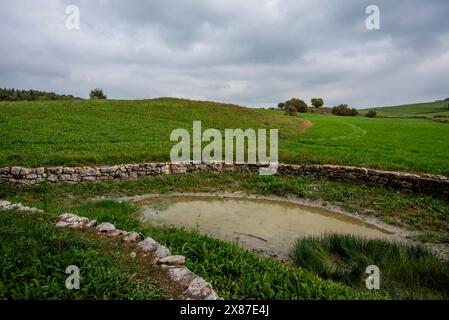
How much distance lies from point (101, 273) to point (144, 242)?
5.26 feet

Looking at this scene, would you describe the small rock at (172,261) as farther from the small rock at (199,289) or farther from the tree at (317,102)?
the tree at (317,102)

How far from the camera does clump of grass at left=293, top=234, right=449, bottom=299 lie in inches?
252

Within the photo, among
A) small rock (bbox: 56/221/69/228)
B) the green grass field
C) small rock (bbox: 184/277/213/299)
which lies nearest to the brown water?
small rock (bbox: 56/221/69/228)

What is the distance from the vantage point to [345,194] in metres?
14.2

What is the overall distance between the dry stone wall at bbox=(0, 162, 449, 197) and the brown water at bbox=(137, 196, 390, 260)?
3.08m

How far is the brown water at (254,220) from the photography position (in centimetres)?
970

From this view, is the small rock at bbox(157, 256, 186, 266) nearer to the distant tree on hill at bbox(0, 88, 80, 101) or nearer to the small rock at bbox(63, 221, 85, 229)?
the small rock at bbox(63, 221, 85, 229)

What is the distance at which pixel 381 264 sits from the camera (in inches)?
289

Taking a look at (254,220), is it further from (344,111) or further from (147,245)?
(344,111)

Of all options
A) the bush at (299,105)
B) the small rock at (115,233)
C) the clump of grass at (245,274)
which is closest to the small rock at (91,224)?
the small rock at (115,233)

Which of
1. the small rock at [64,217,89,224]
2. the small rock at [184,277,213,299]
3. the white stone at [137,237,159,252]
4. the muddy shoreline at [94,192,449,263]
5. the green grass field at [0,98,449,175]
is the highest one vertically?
the green grass field at [0,98,449,175]

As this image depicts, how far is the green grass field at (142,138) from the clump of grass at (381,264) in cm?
984
